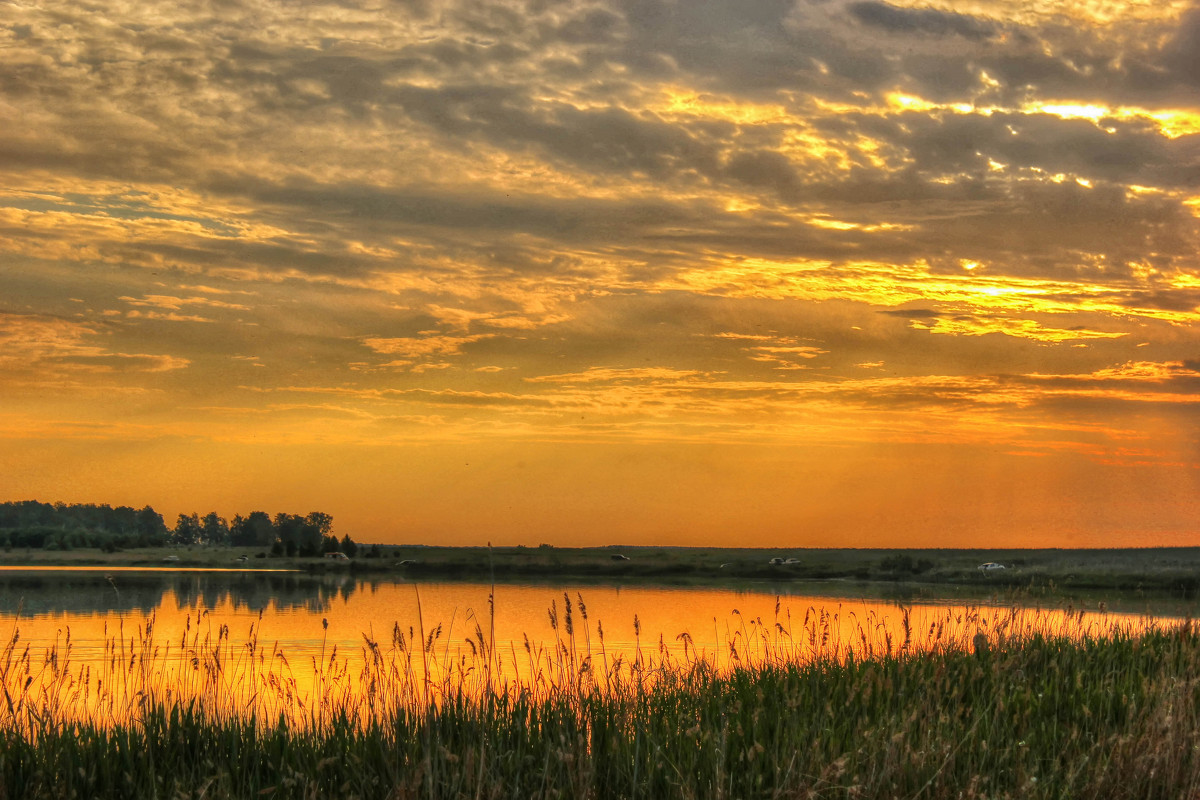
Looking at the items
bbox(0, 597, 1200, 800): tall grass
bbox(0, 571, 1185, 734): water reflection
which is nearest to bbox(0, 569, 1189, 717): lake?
bbox(0, 571, 1185, 734): water reflection

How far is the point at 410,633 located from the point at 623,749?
2.71m

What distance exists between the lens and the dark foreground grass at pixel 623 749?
6777mm

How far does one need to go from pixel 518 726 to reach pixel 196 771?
94.1 inches

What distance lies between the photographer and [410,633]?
371 inches

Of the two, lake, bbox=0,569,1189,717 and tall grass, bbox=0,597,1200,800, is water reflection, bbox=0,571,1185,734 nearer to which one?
lake, bbox=0,569,1189,717

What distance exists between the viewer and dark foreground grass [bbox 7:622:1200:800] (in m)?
6.78

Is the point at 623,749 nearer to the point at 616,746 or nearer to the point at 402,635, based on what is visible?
the point at 616,746

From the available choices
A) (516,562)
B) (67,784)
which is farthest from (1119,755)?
(516,562)

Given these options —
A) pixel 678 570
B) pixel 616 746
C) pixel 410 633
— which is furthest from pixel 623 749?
pixel 678 570

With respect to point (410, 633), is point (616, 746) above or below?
below

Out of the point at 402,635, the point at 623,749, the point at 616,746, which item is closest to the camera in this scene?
the point at 616,746

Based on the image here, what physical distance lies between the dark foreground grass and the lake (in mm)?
388

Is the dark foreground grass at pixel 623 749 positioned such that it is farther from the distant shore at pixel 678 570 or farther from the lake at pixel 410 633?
the distant shore at pixel 678 570

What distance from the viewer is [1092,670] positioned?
1127 centimetres
